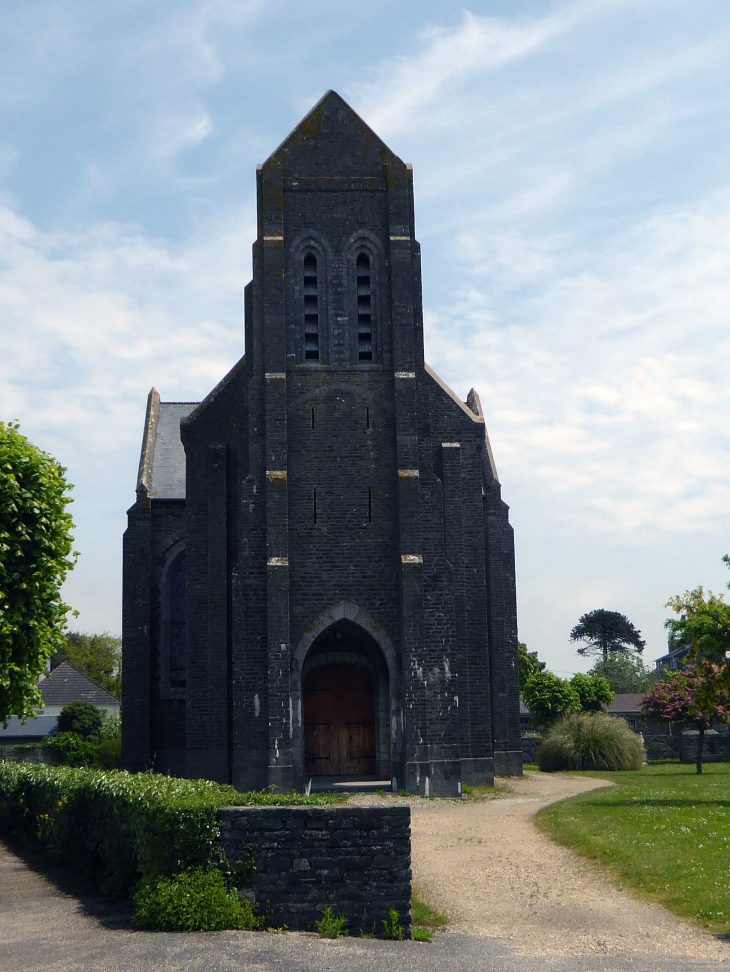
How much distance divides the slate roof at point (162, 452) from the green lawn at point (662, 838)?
49.8ft

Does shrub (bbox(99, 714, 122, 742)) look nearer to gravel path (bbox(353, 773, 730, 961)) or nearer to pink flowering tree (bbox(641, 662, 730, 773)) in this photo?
pink flowering tree (bbox(641, 662, 730, 773))

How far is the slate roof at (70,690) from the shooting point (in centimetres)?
5116

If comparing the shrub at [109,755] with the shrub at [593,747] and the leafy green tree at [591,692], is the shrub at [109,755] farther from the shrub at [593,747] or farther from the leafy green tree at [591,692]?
the leafy green tree at [591,692]

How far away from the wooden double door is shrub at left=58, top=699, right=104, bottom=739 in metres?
16.4

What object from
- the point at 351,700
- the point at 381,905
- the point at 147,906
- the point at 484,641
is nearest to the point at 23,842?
the point at 147,906

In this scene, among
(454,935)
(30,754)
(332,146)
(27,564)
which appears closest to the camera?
(454,935)

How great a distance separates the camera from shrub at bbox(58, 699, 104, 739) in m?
40.6

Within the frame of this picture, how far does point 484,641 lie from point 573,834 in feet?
35.6

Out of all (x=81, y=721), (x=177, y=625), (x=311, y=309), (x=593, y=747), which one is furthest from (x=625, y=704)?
(x=311, y=309)

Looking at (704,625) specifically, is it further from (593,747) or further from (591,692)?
(591,692)

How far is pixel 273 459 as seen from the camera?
2520cm

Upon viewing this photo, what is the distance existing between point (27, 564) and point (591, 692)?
1451 inches

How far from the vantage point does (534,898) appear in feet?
42.1

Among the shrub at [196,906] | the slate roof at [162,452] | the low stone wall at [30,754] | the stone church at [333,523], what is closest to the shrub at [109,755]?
the stone church at [333,523]
